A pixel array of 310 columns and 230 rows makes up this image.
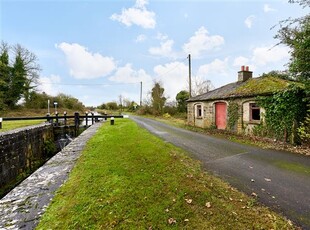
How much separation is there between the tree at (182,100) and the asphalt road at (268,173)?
68.9 feet

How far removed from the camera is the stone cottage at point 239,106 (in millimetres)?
11164

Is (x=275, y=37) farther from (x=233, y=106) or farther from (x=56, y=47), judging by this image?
(x=56, y=47)

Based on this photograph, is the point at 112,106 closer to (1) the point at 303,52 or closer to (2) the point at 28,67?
(2) the point at 28,67

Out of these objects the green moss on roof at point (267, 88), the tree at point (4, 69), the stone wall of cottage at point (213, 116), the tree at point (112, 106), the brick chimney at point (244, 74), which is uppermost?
the tree at point (4, 69)

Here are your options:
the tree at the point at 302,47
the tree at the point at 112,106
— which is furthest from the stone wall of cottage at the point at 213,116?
the tree at the point at 112,106

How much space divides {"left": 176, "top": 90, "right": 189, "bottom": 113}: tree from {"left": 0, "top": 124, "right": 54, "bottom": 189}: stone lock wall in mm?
21027

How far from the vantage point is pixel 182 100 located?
1172 inches

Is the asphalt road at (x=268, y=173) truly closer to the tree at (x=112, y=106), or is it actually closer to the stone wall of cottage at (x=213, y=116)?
the stone wall of cottage at (x=213, y=116)

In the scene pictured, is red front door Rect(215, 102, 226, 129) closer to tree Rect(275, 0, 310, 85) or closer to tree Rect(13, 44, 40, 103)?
tree Rect(275, 0, 310, 85)

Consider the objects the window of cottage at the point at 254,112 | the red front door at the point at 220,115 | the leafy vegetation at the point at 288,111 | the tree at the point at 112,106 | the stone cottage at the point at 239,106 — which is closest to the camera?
the leafy vegetation at the point at 288,111

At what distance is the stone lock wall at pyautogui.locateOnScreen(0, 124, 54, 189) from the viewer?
7068 mm

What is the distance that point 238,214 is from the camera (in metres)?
3.23

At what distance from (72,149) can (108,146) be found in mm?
1544

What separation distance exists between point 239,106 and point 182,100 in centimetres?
1754
